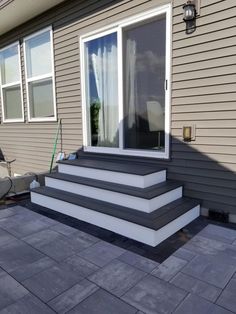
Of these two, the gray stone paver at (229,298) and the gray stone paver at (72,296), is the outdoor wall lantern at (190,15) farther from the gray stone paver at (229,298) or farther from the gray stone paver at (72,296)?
the gray stone paver at (72,296)

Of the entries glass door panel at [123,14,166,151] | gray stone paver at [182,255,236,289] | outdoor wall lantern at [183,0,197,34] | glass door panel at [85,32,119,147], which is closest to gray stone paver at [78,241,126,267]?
gray stone paver at [182,255,236,289]

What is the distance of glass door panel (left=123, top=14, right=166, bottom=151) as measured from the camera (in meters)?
3.31

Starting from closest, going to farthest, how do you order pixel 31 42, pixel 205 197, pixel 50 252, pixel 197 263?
pixel 197 263 → pixel 50 252 → pixel 205 197 → pixel 31 42

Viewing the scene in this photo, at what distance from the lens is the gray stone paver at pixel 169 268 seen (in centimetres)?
194

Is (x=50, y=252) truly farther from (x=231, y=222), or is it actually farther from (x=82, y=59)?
(x=82, y=59)

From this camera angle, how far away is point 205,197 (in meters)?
2.98

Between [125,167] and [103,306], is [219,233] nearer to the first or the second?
[125,167]

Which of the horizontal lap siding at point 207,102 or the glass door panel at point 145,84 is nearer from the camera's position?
the horizontal lap siding at point 207,102

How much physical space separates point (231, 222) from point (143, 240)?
42.9 inches

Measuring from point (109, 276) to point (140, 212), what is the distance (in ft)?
2.63

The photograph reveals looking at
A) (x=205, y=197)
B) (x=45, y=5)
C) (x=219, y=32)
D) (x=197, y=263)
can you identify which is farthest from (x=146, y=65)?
(x=197, y=263)

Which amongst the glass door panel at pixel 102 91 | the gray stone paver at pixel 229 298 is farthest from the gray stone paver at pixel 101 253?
the glass door panel at pixel 102 91

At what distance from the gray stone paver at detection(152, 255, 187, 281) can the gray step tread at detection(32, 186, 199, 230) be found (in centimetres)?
30

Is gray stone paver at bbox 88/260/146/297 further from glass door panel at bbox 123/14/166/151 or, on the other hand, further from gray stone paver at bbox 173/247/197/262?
glass door panel at bbox 123/14/166/151
